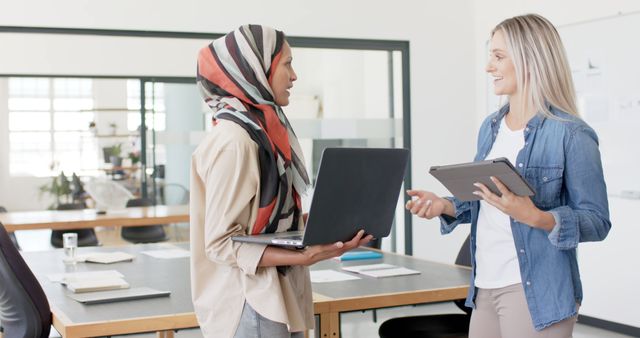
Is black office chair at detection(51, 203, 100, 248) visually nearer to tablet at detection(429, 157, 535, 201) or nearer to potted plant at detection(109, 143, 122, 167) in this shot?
potted plant at detection(109, 143, 122, 167)

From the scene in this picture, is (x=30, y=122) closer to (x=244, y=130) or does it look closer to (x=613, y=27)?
(x=613, y=27)

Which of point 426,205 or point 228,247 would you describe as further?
point 426,205

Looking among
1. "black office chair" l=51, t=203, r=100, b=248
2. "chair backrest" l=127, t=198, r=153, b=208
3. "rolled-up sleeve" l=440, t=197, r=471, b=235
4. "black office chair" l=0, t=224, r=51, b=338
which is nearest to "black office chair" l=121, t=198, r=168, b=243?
"chair backrest" l=127, t=198, r=153, b=208

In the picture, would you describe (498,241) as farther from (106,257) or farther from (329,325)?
(106,257)

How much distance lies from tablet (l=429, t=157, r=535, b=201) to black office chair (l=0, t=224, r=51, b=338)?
4.56 ft

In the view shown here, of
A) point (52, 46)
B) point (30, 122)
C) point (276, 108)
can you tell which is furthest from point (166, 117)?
point (30, 122)

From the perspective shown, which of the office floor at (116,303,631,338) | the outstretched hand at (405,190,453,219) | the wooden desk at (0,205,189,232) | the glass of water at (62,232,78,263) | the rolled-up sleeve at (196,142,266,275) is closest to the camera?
the rolled-up sleeve at (196,142,266,275)

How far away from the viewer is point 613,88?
5203mm

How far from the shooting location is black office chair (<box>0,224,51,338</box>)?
2.71 meters

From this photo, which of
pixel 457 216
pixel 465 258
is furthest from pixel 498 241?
pixel 465 258

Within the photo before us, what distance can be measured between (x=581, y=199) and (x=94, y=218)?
4.47 metres

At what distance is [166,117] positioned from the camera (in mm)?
6062

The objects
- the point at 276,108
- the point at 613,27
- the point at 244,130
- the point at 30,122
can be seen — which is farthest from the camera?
the point at 30,122

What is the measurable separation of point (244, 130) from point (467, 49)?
191 inches
